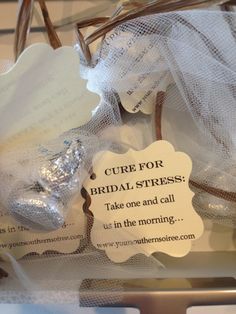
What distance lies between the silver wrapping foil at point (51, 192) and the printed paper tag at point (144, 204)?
1.1 inches

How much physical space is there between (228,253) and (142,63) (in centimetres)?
23

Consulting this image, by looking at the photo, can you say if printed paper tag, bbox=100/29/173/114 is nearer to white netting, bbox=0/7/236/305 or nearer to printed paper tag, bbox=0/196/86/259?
white netting, bbox=0/7/236/305

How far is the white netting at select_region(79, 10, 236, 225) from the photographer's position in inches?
18.4

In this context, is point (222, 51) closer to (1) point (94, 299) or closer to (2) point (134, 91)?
(2) point (134, 91)

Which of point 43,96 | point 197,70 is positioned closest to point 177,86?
point 197,70

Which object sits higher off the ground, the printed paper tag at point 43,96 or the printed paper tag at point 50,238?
the printed paper tag at point 43,96

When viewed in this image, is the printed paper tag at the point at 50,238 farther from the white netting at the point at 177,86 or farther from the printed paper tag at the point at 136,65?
the printed paper tag at the point at 136,65

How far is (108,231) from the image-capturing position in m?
0.47

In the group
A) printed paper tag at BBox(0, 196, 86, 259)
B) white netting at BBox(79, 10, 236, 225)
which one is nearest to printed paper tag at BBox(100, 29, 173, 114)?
white netting at BBox(79, 10, 236, 225)

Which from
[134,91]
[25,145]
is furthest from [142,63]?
[25,145]

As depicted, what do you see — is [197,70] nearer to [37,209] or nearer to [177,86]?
[177,86]

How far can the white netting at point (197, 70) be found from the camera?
47 centimetres

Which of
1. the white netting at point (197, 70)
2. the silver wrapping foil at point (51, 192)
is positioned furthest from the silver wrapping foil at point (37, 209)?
the white netting at point (197, 70)

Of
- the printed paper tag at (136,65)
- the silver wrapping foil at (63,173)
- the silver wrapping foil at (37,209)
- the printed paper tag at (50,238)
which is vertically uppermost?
the printed paper tag at (136,65)
